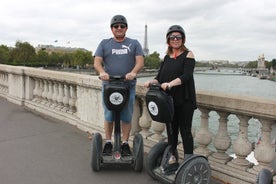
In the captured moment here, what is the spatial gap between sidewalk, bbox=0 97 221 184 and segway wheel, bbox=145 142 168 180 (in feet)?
0.50

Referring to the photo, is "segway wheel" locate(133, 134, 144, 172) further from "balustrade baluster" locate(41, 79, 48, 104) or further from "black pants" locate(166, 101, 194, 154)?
"balustrade baluster" locate(41, 79, 48, 104)

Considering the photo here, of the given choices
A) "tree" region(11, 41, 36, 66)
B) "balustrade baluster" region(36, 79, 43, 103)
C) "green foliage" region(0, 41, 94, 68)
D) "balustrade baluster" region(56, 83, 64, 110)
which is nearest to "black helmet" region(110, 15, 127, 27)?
"balustrade baluster" region(56, 83, 64, 110)

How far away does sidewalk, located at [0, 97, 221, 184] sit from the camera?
3.69 metres

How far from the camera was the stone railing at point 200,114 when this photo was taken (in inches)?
132

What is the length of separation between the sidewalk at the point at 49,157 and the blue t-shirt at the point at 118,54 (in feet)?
4.46

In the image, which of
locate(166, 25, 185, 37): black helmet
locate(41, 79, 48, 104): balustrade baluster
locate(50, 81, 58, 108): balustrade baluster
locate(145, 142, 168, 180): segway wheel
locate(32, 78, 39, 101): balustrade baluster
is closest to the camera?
locate(166, 25, 185, 37): black helmet

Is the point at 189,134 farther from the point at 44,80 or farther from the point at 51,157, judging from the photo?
the point at 44,80

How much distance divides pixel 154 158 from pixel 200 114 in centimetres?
98

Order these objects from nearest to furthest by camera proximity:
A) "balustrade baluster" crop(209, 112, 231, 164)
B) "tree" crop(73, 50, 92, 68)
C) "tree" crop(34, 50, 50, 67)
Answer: "balustrade baluster" crop(209, 112, 231, 164), "tree" crop(34, 50, 50, 67), "tree" crop(73, 50, 92, 68)

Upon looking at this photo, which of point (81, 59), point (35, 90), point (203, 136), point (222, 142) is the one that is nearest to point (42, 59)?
point (81, 59)

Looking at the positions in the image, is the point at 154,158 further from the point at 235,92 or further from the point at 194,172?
the point at 235,92

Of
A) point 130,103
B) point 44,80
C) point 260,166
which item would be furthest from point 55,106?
point 260,166

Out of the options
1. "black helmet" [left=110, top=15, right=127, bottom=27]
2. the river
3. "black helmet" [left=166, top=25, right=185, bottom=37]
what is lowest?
the river

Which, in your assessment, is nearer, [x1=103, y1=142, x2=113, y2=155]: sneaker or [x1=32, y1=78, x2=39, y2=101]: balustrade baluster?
[x1=103, y1=142, x2=113, y2=155]: sneaker
